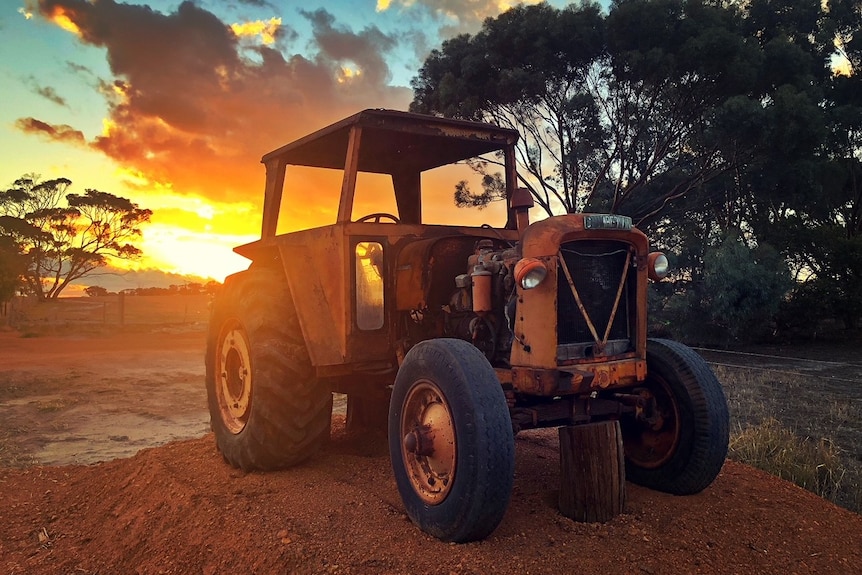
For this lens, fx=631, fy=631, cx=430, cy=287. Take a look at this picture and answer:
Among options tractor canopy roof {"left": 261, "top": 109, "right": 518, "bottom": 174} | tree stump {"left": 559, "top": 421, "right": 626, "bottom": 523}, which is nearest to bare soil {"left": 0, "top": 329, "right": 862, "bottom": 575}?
tree stump {"left": 559, "top": 421, "right": 626, "bottom": 523}

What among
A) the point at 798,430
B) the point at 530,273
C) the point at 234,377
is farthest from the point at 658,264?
the point at 798,430

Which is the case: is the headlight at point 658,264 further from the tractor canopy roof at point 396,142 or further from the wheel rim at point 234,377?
the wheel rim at point 234,377

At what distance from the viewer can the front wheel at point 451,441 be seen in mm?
3277

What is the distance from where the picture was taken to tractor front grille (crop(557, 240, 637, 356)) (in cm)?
403

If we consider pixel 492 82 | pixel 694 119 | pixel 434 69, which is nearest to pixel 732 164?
pixel 694 119

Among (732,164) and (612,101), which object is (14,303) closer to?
(612,101)

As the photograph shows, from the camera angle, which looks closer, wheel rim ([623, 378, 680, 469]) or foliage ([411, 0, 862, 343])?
wheel rim ([623, 378, 680, 469])

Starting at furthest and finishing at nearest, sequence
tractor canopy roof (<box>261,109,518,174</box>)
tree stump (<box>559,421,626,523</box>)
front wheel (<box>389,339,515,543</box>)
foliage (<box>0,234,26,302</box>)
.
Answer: foliage (<box>0,234,26,302</box>)
tractor canopy roof (<box>261,109,518,174</box>)
tree stump (<box>559,421,626,523</box>)
front wheel (<box>389,339,515,543</box>)

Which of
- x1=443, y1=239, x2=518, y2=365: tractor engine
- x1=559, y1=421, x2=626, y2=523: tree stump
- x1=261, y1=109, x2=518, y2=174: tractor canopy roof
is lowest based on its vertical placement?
x1=559, y1=421, x2=626, y2=523: tree stump

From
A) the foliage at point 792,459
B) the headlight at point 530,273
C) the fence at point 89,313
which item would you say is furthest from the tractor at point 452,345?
the fence at point 89,313

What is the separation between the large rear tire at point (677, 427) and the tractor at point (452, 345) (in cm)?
1

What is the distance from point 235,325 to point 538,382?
3.01m

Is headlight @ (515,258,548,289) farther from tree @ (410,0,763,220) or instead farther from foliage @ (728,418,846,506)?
tree @ (410,0,763,220)

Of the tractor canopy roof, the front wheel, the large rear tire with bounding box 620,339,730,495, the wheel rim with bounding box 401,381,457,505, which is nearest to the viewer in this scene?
the front wheel
